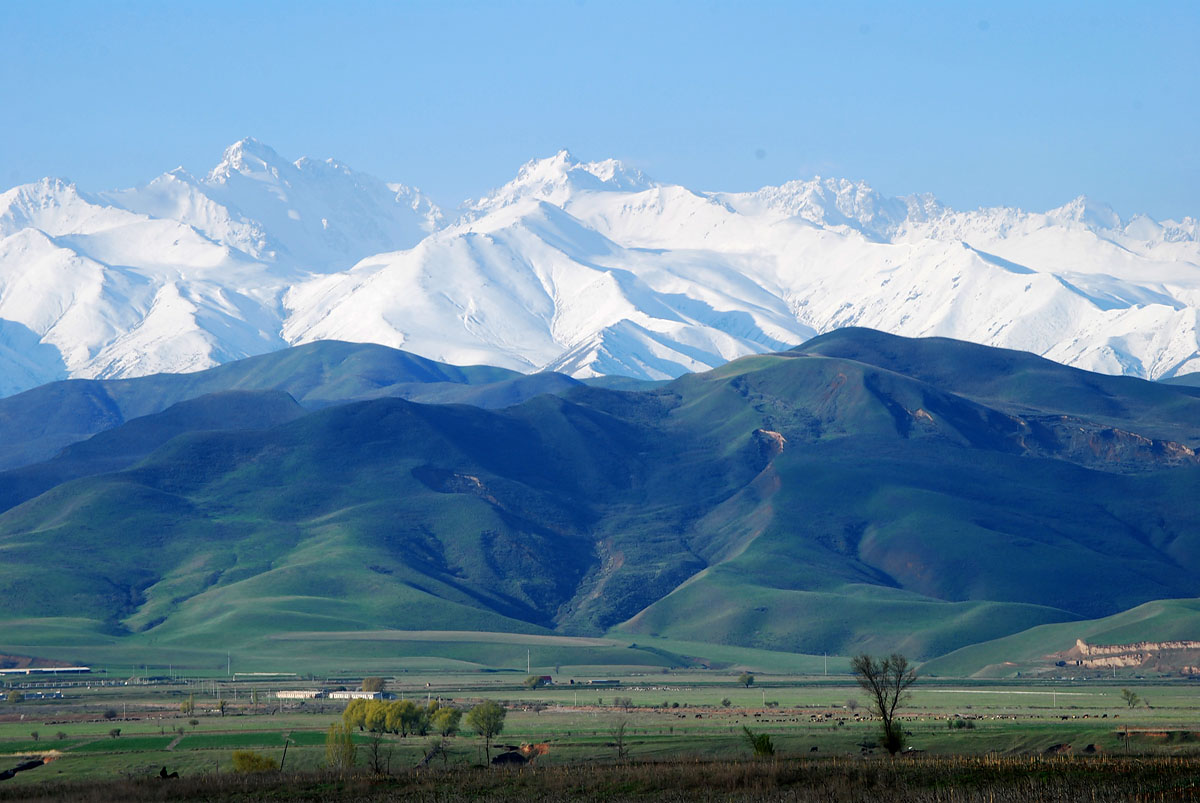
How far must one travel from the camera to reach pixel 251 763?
105875mm

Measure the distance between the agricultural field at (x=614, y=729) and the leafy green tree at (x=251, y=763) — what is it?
1.09 meters

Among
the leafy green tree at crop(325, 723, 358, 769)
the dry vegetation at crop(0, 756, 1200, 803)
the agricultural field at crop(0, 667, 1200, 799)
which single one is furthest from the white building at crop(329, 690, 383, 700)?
the dry vegetation at crop(0, 756, 1200, 803)

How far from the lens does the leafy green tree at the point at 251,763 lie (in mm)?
104750

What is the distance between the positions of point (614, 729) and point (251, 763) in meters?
34.0

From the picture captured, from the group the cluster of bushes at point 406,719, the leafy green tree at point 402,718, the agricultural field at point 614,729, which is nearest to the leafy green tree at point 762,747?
the agricultural field at point 614,729

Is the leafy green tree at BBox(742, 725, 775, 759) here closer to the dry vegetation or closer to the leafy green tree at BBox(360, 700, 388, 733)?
the dry vegetation

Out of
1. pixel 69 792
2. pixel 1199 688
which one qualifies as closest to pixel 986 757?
pixel 69 792

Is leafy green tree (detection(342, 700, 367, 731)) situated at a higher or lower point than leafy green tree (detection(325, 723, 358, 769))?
higher

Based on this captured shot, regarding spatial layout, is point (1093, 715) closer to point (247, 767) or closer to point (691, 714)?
point (691, 714)

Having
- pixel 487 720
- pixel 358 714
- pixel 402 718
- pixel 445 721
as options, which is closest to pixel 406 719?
pixel 402 718

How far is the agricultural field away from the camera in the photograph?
103 m

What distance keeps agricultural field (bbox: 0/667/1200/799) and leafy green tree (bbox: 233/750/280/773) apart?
1.09 m

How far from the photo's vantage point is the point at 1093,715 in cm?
14150

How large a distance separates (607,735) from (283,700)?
58.2m
